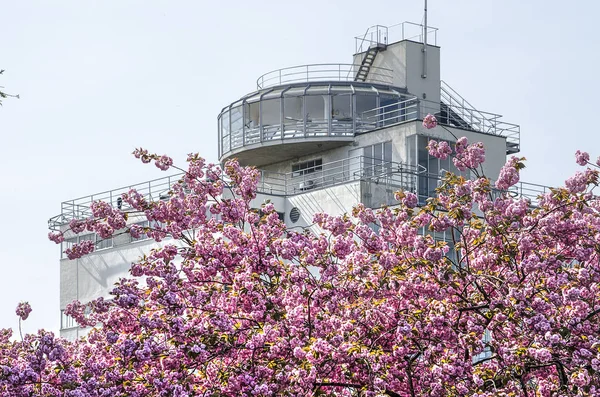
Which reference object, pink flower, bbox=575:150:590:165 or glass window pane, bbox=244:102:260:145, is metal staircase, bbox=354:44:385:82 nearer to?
glass window pane, bbox=244:102:260:145

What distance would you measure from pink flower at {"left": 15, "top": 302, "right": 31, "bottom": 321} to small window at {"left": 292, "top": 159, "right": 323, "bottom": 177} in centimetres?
3750

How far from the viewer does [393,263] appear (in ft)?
56.8

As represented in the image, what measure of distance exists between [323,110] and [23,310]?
126 ft

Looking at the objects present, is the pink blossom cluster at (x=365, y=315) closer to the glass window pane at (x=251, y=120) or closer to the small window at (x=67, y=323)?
the glass window pane at (x=251, y=120)

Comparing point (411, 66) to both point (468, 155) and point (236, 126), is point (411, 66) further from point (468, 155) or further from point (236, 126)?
point (468, 155)

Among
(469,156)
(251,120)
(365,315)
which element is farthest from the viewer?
(251,120)

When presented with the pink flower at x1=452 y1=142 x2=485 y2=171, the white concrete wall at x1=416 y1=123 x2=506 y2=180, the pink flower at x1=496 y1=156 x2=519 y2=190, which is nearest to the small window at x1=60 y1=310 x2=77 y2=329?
the white concrete wall at x1=416 y1=123 x2=506 y2=180

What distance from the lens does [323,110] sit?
57.1m

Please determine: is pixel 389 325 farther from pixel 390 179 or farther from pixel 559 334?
pixel 390 179

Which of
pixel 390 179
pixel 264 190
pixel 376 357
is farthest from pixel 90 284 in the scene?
pixel 376 357

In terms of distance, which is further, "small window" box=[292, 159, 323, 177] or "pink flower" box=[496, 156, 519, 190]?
"small window" box=[292, 159, 323, 177]

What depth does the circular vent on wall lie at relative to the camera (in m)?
51.8

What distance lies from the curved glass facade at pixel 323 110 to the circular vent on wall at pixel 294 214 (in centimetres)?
543

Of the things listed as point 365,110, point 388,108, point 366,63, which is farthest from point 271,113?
point 366,63
